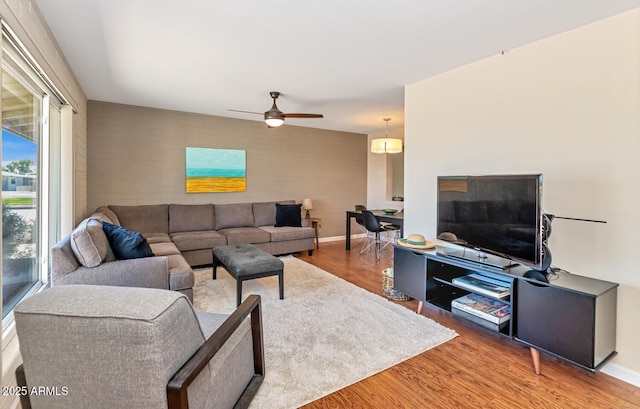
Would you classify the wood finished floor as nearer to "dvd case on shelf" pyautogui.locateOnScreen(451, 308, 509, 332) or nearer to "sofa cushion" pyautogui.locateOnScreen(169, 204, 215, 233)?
"dvd case on shelf" pyautogui.locateOnScreen(451, 308, 509, 332)

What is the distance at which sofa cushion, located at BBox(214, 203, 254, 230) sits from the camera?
5301 mm

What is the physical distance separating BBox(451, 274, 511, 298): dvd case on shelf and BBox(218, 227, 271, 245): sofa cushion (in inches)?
121

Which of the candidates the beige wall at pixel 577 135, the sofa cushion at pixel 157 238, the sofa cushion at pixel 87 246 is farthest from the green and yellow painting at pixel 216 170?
the beige wall at pixel 577 135

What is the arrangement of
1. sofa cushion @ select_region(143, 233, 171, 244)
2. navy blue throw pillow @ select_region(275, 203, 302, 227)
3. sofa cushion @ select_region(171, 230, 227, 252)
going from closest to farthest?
sofa cushion @ select_region(143, 233, 171, 244)
sofa cushion @ select_region(171, 230, 227, 252)
navy blue throw pillow @ select_region(275, 203, 302, 227)

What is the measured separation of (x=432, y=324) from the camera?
8.97 feet

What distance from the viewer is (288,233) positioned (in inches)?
203

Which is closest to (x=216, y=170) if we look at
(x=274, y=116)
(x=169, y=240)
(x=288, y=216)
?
(x=288, y=216)

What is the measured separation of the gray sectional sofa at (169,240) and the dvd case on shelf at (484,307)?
2385 mm

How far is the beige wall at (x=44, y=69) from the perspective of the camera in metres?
1.62

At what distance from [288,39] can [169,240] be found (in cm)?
316

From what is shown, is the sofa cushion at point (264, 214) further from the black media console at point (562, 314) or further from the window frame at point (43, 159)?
the black media console at point (562, 314)

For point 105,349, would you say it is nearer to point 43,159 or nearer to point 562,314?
point 562,314

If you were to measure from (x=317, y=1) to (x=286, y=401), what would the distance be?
8.11 ft

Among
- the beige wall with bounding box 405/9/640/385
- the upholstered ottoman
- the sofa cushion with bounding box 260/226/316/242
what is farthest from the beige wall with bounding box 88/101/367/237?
the beige wall with bounding box 405/9/640/385
